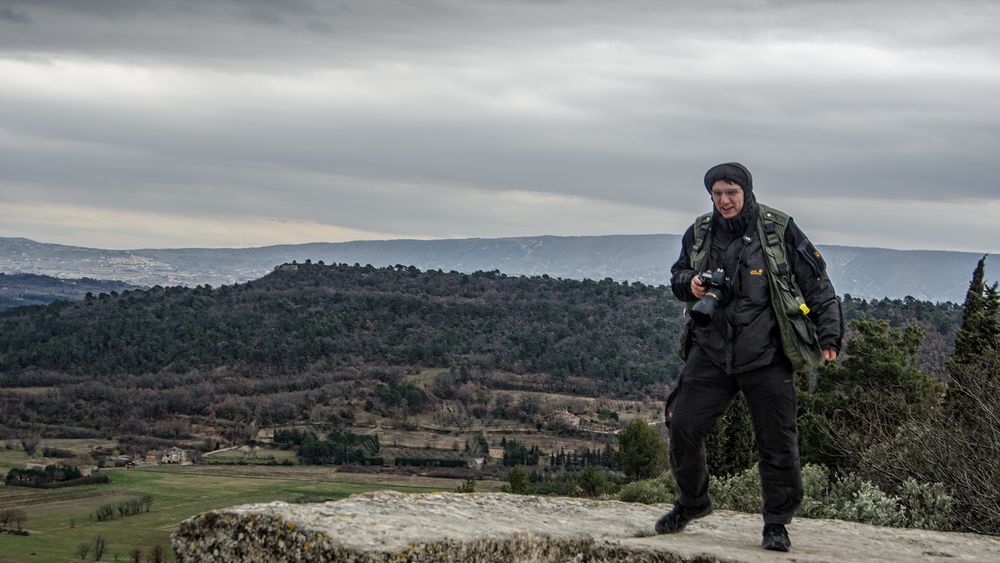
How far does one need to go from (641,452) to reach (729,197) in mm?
37751

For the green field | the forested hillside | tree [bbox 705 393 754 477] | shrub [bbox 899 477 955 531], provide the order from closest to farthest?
shrub [bbox 899 477 955 531]
tree [bbox 705 393 754 477]
the green field
the forested hillside

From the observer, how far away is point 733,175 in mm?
6660

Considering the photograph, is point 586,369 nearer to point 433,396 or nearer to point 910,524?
point 433,396

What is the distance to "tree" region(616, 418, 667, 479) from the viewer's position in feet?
141

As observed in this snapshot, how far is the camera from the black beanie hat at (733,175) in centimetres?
666

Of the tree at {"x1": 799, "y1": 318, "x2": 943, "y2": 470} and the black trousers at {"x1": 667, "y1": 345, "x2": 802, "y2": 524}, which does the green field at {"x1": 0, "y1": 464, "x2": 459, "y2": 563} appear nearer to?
the tree at {"x1": 799, "y1": 318, "x2": 943, "y2": 470}

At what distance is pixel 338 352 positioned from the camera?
122 m

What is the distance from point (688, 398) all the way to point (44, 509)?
6035cm

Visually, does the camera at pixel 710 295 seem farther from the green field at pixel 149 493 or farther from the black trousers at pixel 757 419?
the green field at pixel 149 493

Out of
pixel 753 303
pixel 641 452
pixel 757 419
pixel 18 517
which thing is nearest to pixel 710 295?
pixel 753 303

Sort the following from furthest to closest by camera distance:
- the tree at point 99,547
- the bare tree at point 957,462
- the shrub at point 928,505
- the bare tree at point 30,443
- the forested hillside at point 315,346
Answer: the forested hillside at point 315,346 < the bare tree at point 30,443 < the tree at point 99,547 < the bare tree at point 957,462 < the shrub at point 928,505

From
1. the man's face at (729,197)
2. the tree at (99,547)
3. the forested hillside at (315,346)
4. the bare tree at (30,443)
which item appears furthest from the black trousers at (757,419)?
the bare tree at (30,443)

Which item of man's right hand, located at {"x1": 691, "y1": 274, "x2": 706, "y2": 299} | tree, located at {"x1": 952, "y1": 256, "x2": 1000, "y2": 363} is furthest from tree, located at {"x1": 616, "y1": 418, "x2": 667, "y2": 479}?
man's right hand, located at {"x1": 691, "y1": 274, "x2": 706, "y2": 299}

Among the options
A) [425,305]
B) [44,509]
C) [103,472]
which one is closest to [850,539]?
[44,509]
